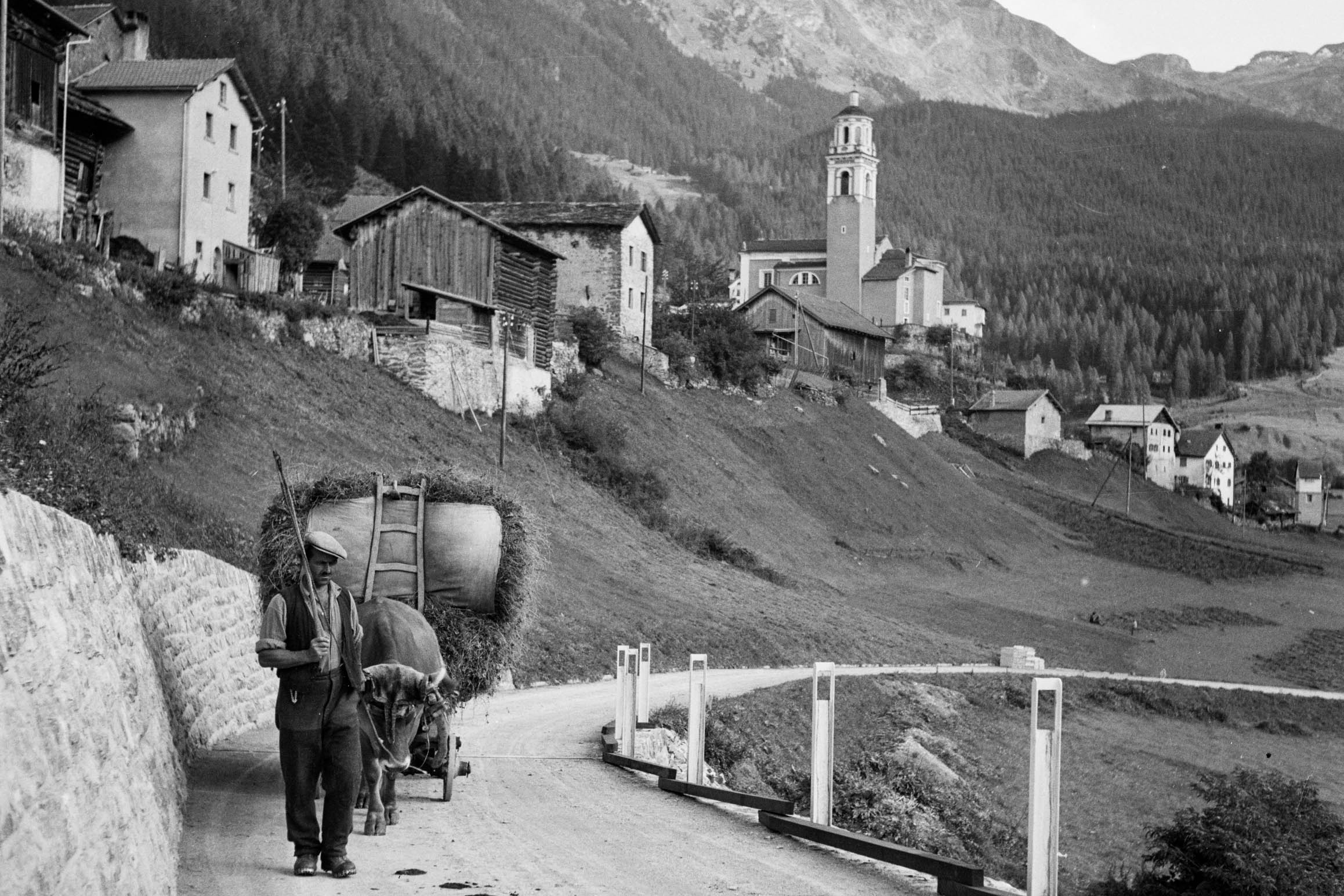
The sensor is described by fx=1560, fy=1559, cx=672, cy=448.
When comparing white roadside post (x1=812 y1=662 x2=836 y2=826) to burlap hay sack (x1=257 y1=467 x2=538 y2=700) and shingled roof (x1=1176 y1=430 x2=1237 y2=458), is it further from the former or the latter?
shingled roof (x1=1176 y1=430 x2=1237 y2=458)

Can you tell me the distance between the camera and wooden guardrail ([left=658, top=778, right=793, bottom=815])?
14219 mm

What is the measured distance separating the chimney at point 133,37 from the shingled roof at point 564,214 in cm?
1581

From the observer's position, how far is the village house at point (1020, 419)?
113m

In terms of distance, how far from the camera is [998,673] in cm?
4081

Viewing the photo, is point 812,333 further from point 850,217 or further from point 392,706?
point 392,706

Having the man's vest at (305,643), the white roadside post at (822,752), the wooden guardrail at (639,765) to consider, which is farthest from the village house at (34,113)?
the man's vest at (305,643)

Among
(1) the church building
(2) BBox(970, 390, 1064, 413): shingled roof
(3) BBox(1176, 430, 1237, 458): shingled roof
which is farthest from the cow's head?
(3) BBox(1176, 430, 1237, 458): shingled roof

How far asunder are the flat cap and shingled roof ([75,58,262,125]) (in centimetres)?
4388

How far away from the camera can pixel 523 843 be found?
40.9 ft

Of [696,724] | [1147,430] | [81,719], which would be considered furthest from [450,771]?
[1147,430]

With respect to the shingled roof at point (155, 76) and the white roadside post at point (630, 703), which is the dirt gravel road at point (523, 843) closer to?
the white roadside post at point (630, 703)

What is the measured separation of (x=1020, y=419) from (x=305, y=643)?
348 feet

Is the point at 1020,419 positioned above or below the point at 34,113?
below

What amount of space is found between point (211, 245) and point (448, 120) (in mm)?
120333
